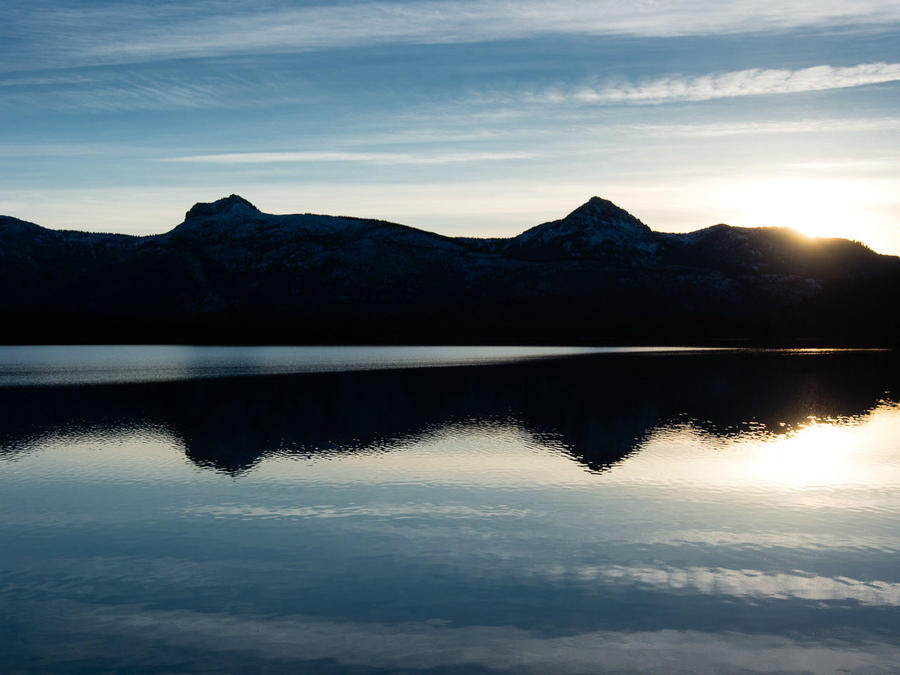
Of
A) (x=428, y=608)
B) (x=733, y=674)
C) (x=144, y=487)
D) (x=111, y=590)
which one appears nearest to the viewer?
(x=733, y=674)

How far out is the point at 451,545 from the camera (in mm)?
26812

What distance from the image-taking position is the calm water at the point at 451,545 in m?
18.3

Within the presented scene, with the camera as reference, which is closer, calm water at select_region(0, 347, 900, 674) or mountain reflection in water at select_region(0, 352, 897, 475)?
calm water at select_region(0, 347, 900, 674)

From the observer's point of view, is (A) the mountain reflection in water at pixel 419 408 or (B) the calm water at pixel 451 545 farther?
(A) the mountain reflection in water at pixel 419 408

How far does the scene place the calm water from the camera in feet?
60.0

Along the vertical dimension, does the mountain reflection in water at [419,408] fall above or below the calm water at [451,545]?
below

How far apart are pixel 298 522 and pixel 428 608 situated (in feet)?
34.8

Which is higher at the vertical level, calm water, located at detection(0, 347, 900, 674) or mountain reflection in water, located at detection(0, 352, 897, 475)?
calm water, located at detection(0, 347, 900, 674)

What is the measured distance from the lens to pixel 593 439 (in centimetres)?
5266

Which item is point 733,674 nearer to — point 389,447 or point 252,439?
point 389,447

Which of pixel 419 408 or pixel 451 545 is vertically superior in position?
pixel 451 545

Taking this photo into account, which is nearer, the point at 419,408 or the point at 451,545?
the point at 451,545

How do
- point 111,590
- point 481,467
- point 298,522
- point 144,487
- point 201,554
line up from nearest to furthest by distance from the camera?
point 111,590, point 201,554, point 298,522, point 144,487, point 481,467

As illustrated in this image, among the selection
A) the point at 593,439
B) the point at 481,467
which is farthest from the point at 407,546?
the point at 593,439
